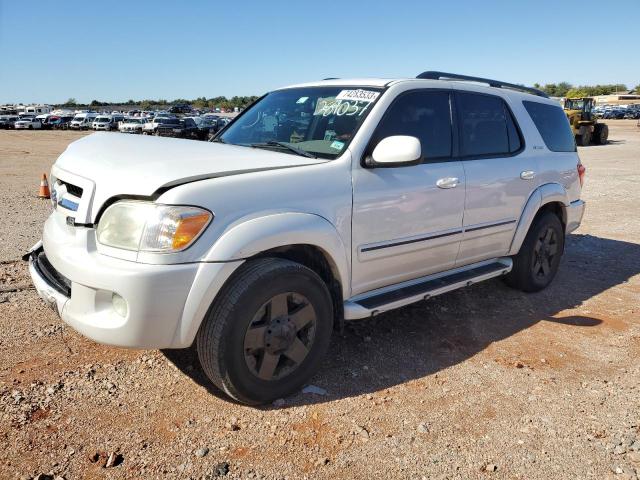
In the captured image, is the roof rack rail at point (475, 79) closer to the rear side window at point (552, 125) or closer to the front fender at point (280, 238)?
the rear side window at point (552, 125)

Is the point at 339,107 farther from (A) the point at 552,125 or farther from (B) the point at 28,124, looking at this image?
(B) the point at 28,124

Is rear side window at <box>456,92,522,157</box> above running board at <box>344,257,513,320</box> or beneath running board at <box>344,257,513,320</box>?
above

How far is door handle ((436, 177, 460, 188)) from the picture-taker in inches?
148

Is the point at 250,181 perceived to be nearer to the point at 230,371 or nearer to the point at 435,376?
the point at 230,371

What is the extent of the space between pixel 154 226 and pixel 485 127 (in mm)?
2909

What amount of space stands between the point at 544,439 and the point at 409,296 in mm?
1182

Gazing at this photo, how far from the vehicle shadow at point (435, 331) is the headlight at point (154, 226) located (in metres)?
1.06

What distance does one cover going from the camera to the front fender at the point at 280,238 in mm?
2711

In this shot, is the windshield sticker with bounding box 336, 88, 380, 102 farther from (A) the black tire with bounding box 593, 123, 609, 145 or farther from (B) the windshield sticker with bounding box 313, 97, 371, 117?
(A) the black tire with bounding box 593, 123, 609, 145

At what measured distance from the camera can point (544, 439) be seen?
2.84 m

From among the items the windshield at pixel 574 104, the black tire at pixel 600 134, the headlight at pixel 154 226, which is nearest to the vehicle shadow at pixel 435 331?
the headlight at pixel 154 226

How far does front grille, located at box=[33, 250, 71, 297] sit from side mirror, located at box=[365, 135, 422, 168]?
1.90m

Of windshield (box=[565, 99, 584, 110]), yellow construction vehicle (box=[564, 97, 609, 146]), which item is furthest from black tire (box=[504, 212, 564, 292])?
windshield (box=[565, 99, 584, 110])

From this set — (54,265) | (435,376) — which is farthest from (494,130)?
(54,265)
